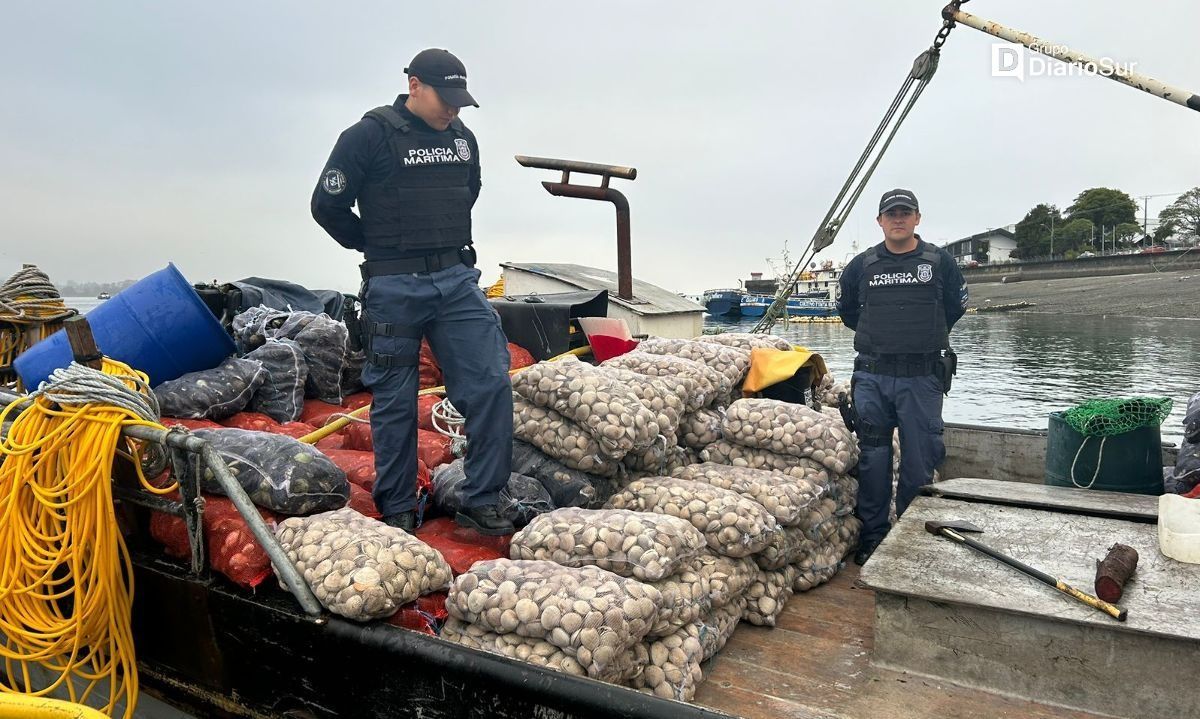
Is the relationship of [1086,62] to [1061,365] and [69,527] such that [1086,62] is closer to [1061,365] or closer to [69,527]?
[69,527]

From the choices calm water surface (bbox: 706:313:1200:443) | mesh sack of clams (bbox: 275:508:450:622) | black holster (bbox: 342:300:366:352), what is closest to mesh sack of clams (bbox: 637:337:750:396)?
black holster (bbox: 342:300:366:352)

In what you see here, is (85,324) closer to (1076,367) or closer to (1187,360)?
(1076,367)

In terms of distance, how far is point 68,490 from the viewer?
8.46 feet

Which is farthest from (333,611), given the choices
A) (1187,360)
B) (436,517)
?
(1187,360)

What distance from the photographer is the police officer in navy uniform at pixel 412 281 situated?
2.99 m

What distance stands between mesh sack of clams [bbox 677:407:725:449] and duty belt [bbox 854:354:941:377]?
971mm

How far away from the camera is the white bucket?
2.65 m

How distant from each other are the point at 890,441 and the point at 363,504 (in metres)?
2.69

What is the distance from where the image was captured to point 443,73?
3.00 meters

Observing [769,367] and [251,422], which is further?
[769,367]

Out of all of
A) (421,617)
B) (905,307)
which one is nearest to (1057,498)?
(905,307)

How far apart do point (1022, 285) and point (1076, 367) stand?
133 feet

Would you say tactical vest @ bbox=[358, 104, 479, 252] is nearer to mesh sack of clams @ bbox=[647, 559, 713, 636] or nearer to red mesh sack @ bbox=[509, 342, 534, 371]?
mesh sack of clams @ bbox=[647, 559, 713, 636]

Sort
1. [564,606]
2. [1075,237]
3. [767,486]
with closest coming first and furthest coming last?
1. [564,606]
2. [767,486]
3. [1075,237]
